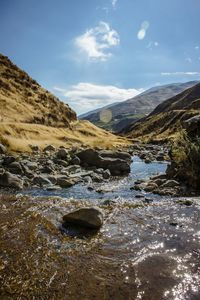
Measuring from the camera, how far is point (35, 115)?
241 ft

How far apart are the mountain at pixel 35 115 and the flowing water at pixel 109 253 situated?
106 feet

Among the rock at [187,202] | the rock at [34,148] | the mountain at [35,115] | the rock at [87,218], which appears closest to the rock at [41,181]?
the rock at [87,218]

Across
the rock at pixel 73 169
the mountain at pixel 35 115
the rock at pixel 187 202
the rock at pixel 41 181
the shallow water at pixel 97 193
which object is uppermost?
the mountain at pixel 35 115

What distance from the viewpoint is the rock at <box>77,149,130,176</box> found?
29219 millimetres

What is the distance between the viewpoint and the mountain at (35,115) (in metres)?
56.0

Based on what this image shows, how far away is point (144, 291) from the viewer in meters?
8.01

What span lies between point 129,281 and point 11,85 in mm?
80528

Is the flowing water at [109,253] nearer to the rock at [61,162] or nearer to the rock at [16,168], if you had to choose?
the rock at [16,168]

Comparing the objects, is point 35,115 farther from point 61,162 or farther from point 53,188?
point 53,188

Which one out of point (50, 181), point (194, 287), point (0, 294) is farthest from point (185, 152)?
point (0, 294)

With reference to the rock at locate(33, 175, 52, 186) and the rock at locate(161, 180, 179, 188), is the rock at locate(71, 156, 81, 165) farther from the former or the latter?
the rock at locate(161, 180, 179, 188)

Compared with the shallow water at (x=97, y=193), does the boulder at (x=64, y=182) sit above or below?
above

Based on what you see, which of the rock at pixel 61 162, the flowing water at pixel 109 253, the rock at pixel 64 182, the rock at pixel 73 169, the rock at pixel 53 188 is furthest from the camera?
the rock at pixel 61 162

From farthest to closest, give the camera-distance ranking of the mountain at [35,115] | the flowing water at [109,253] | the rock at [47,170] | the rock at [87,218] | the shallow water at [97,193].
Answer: the mountain at [35,115], the rock at [47,170], the shallow water at [97,193], the rock at [87,218], the flowing water at [109,253]
